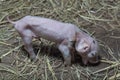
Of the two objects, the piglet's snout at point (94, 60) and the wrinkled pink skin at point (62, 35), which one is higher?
the wrinkled pink skin at point (62, 35)

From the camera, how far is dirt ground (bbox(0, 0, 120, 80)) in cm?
263

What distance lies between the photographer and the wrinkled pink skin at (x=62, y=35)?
2594 mm

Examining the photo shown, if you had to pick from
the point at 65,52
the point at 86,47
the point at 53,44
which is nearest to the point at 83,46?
the point at 86,47

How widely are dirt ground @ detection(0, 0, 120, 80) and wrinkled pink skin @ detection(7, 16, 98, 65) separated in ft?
0.36

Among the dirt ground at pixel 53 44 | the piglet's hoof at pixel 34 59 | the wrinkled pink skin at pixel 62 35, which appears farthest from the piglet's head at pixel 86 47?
the piglet's hoof at pixel 34 59

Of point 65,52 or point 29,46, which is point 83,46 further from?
point 29,46

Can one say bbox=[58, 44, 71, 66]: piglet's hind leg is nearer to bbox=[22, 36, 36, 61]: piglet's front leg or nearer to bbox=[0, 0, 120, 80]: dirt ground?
bbox=[0, 0, 120, 80]: dirt ground

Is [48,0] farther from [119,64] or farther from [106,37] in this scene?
[119,64]

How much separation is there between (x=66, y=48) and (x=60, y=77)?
0.23 m

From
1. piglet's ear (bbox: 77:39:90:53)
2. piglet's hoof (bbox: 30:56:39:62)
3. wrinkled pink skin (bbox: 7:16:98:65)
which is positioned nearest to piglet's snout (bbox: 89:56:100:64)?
wrinkled pink skin (bbox: 7:16:98:65)

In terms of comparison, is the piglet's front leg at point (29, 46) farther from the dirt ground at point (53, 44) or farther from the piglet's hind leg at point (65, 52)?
the piglet's hind leg at point (65, 52)

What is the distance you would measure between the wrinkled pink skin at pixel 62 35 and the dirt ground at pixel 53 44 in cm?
11

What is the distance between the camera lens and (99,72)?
2.63 m

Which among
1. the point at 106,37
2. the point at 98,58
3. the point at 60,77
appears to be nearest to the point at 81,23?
the point at 106,37
